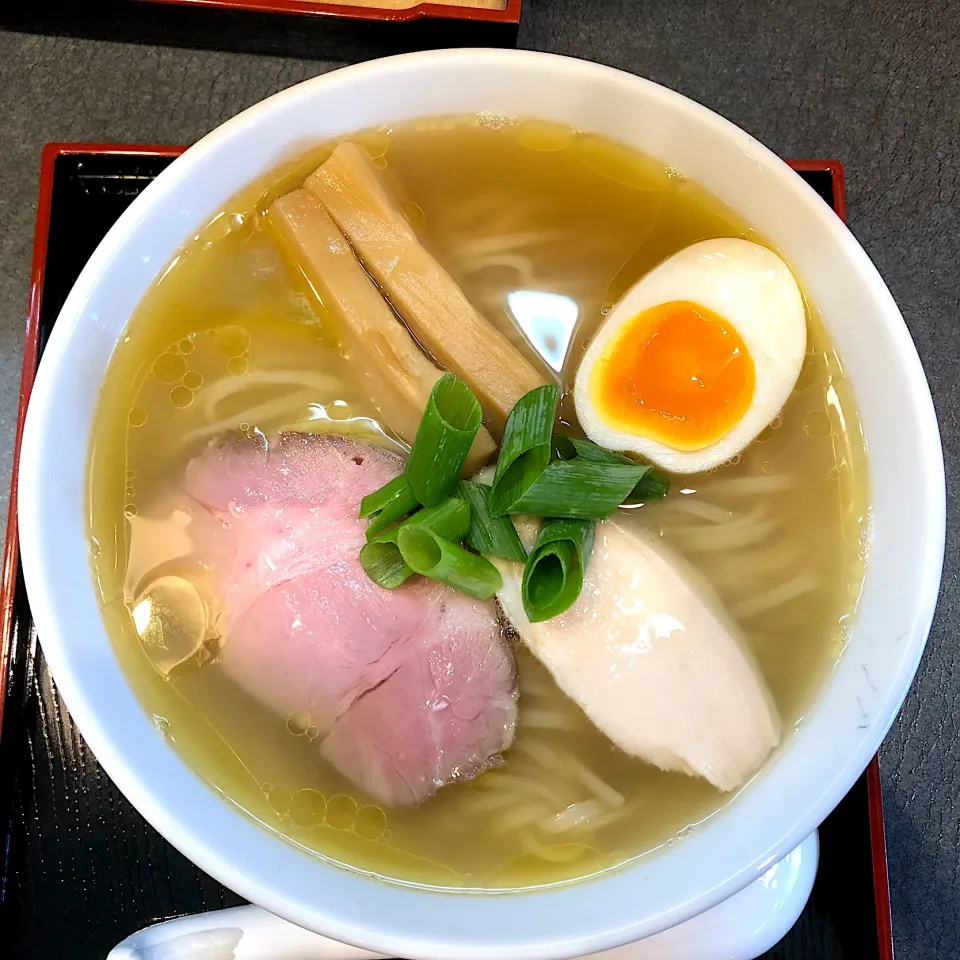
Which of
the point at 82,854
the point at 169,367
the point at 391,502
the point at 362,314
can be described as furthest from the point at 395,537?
the point at 82,854

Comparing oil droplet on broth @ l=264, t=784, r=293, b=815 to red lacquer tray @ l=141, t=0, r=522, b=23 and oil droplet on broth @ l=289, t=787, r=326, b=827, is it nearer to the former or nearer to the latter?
oil droplet on broth @ l=289, t=787, r=326, b=827

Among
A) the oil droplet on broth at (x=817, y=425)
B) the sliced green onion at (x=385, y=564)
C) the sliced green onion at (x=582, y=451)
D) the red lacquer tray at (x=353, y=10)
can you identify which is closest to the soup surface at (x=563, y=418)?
the oil droplet on broth at (x=817, y=425)

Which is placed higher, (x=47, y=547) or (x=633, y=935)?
(x=47, y=547)

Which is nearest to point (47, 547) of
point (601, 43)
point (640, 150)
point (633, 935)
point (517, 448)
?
point (517, 448)

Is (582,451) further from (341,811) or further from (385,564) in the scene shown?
(341,811)

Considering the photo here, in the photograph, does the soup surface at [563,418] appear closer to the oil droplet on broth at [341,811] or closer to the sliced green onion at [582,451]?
the oil droplet on broth at [341,811]

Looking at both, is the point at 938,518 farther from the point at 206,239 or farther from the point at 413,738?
the point at 206,239
